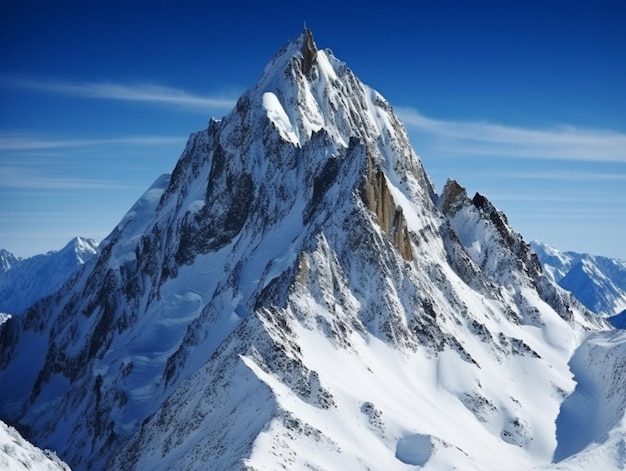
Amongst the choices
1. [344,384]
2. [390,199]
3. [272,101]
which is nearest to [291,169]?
[272,101]

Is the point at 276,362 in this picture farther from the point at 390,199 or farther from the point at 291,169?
the point at 291,169

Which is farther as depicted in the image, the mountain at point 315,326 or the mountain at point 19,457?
the mountain at point 315,326

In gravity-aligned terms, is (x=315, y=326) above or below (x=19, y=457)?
above

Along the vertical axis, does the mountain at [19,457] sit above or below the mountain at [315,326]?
below

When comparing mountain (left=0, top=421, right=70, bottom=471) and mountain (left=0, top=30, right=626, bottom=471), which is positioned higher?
mountain (left=0, top=30, right=626, bottom=471)

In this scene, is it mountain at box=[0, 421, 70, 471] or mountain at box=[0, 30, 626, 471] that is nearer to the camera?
mountain at box=[0, 421, 70, 471]
